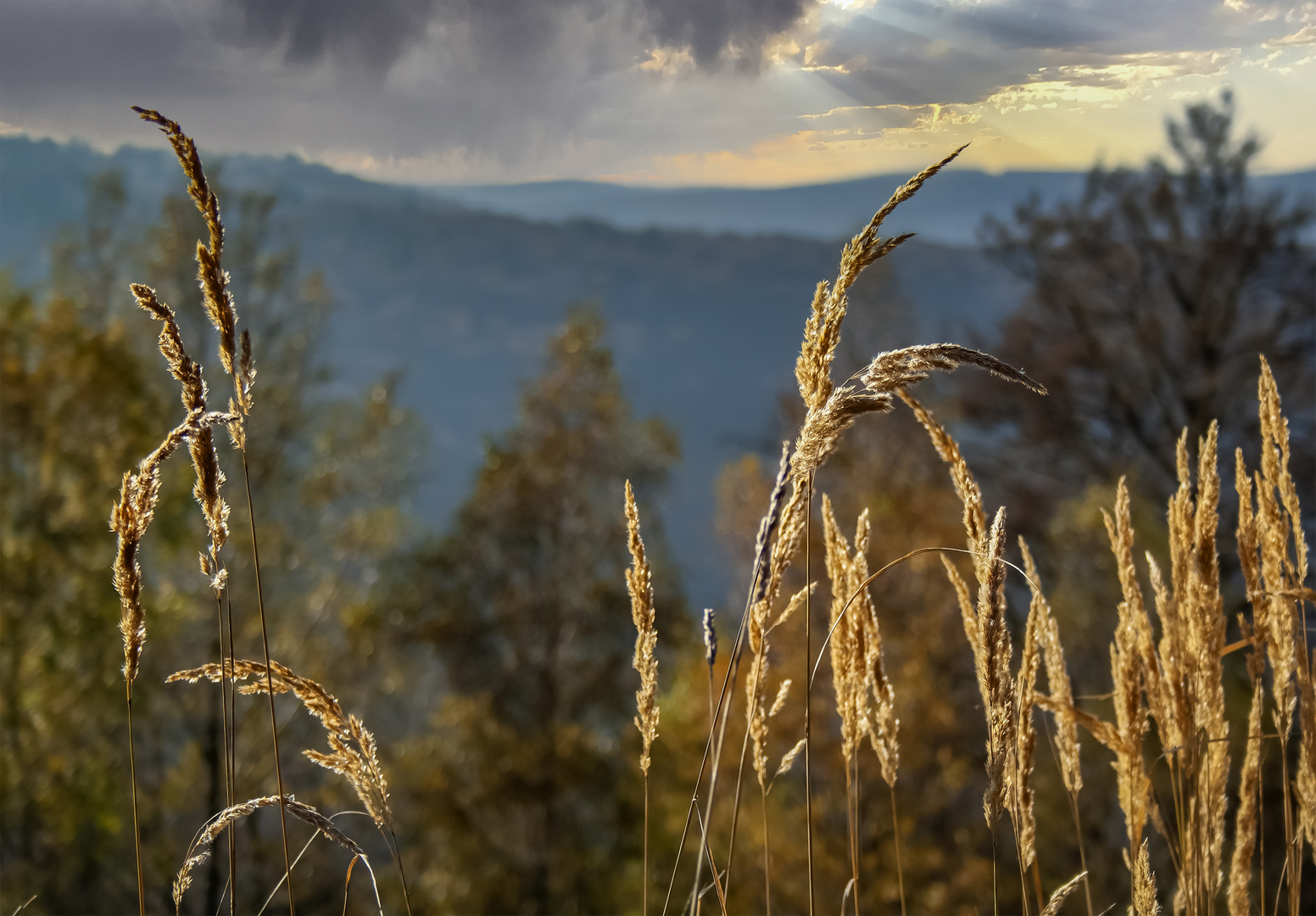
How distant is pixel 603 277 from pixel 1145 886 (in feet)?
47.2

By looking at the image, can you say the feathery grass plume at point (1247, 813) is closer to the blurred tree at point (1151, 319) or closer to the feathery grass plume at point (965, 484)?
the feathery grass plume at point (965, 484)

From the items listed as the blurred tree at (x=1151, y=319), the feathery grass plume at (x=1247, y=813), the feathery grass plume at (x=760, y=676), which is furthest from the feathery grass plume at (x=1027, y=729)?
the blurred tree at (x=1151, y=319)

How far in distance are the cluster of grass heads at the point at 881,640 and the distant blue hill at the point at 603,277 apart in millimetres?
6438

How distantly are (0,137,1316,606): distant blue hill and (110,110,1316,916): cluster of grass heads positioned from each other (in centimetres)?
644

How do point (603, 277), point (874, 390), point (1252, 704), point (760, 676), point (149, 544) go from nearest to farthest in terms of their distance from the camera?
1. point (874, 390)
2. point (760, 676)
3. point (1252, 704)
4. point (149, 544)
5. point (603, 277)

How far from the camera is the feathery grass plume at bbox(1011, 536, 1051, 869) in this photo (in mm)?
1060

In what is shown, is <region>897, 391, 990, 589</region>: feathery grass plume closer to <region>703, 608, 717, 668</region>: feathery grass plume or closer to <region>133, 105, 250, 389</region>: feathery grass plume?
<region>703, 608, 717, 668</region>: feathery grass plume

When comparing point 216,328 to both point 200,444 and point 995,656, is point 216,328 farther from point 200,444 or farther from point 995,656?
point 995,656

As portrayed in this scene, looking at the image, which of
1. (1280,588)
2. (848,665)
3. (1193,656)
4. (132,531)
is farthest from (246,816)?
(1280,588)

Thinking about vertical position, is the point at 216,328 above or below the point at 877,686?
above

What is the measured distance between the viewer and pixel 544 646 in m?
10.3

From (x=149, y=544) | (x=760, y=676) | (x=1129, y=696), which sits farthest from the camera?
(x=149, y=544)

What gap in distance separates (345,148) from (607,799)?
24.6ft

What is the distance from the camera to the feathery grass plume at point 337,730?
95cm
